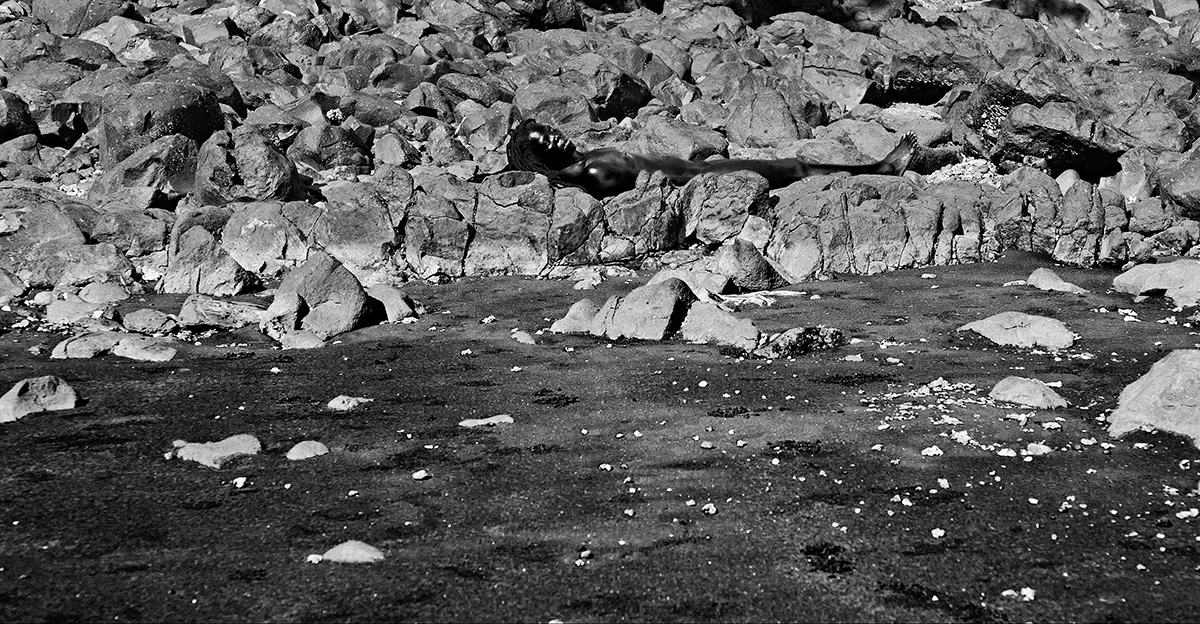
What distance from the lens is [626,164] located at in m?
29.7

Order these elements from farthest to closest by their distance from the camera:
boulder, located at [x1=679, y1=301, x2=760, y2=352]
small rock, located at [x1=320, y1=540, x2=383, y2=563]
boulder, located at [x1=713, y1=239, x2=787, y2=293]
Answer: boulder, located at [x1=713, y1=239, x2=787, y2=293] → boulder, located at [x1=679, y1=301, x2=760, y2=352] → small rock, located at [x1=320, y1=540, x2=383, y2=563]

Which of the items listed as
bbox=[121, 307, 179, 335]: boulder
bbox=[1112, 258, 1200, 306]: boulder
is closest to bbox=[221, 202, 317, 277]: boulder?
bbox=[121, 307, 179, 335]: boulder

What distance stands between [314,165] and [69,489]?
62.5 ft

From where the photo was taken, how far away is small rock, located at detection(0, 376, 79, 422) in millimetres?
14070

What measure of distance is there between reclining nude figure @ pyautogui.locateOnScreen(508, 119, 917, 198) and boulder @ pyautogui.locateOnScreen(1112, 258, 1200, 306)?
10.3 metres

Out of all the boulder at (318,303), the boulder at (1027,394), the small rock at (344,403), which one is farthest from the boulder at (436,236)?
the boulder at (1027,394)

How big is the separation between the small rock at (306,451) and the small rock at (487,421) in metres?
1.93

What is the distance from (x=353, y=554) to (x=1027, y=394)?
30.2 feet

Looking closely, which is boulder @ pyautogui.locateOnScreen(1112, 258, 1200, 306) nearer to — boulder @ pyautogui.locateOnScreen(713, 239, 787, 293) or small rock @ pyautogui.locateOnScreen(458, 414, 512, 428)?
boulder @ pyautogui.locateOnScreen(713, 239, 787, 293)

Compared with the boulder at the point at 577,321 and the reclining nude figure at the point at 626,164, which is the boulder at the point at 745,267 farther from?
the reclining nude figure at the point at 626,164

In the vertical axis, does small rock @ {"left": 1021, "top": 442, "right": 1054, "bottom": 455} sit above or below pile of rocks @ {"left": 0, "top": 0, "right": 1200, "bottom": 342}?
above

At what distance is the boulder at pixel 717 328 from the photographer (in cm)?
1773

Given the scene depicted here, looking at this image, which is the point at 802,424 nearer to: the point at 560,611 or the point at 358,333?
the point at 560,611

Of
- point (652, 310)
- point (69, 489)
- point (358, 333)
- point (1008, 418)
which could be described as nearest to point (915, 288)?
point (652, 310)
